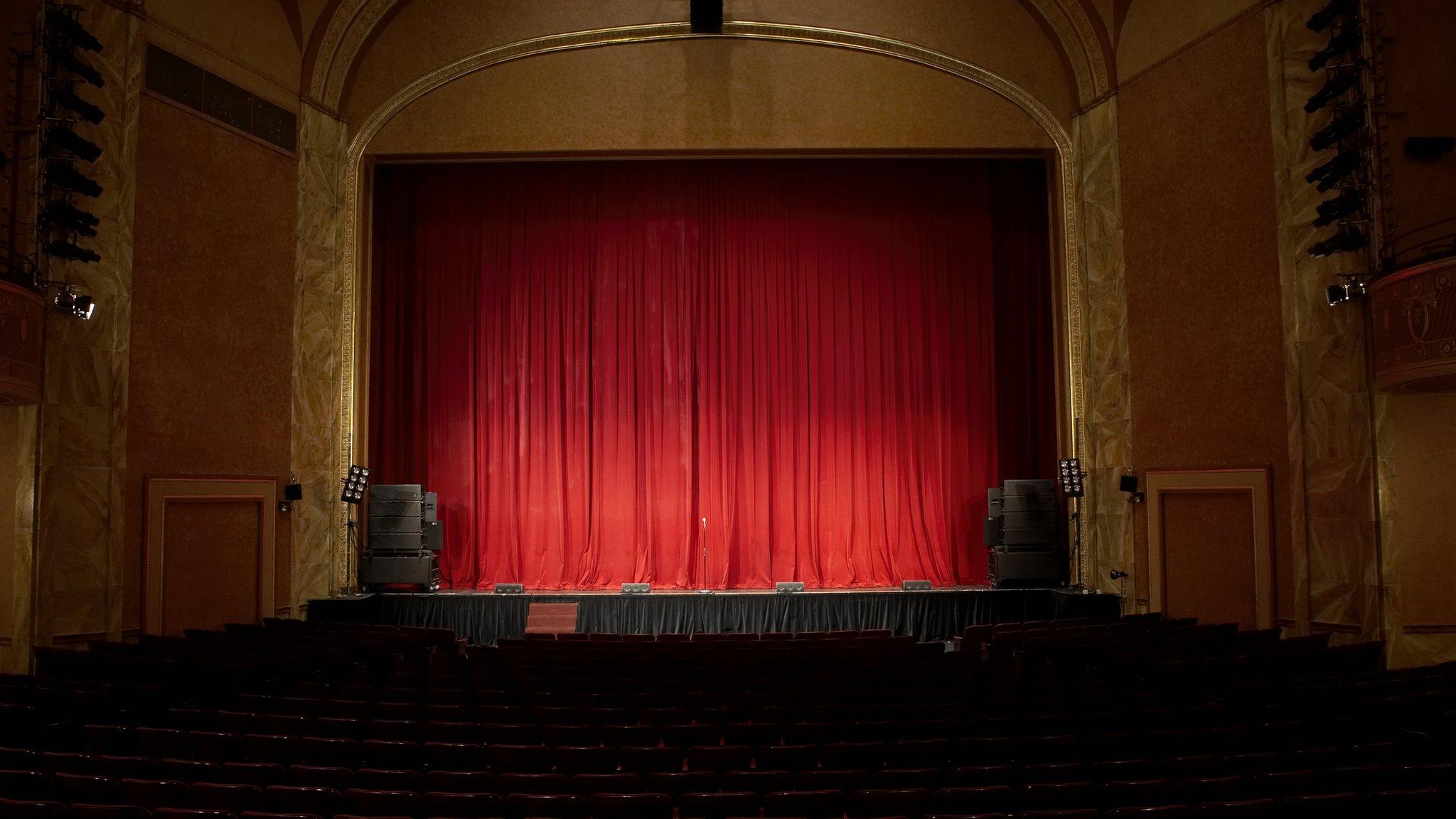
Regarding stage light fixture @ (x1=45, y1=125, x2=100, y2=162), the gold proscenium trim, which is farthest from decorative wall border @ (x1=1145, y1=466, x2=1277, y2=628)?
stage light fixture @ (x1=45, y1=125, x2=100, y2=162)

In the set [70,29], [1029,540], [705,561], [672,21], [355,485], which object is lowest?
[705,561]

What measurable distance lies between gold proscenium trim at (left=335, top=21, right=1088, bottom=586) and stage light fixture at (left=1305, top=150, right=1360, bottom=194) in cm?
401

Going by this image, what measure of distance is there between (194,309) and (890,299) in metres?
9.66

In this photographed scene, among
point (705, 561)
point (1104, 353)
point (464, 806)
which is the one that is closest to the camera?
point (464, 806)

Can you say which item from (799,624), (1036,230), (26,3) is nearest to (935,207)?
(1036,230)

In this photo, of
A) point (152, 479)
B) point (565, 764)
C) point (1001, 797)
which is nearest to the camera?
point (1001, 797)

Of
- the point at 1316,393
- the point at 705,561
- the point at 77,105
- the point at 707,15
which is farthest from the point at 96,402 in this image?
the point at 1316,393

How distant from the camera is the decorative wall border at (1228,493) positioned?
34.8ft

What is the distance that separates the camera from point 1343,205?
946 cm

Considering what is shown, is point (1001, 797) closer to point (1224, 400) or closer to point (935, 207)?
point (1224, 400)

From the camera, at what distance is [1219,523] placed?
1122cm

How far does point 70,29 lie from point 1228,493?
13031 millimetres

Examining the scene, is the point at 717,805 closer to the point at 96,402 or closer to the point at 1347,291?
the point at 1347,291

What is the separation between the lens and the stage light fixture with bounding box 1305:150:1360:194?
9.43 m
